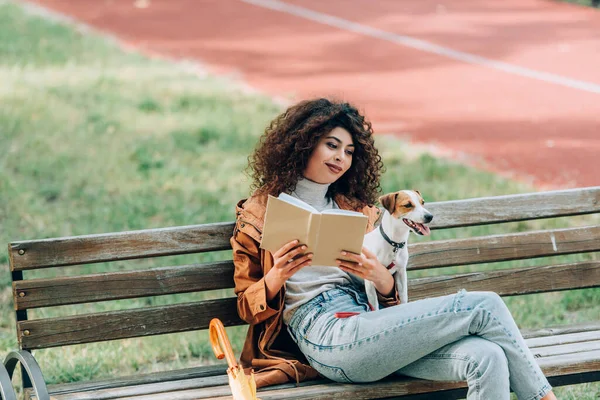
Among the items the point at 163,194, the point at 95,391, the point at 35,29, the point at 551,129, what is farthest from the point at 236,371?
the point at 35,29

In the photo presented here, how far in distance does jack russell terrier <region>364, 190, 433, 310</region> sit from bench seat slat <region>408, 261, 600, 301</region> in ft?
1.85

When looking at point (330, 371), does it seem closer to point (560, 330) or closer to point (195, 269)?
point (195, 269)

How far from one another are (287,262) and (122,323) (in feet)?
2.77

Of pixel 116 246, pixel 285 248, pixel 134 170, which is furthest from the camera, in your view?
pixel 134 170

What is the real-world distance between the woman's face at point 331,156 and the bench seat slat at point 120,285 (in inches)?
22.5

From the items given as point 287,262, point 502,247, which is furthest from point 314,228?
point 502,247

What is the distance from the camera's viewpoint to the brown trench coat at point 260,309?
3.77 meters

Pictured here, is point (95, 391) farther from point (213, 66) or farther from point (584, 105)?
point (213, 66)

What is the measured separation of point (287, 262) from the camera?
11.8ft

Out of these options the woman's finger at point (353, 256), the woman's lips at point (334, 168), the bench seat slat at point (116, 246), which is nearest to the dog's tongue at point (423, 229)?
the woman's finger at point (353, 256)

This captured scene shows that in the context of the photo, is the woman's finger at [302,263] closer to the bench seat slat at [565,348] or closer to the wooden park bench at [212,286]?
the wooden park bench at [212,286]

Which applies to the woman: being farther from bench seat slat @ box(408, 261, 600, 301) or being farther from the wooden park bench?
bench seat slat @ box(408, 261, 600, 301)

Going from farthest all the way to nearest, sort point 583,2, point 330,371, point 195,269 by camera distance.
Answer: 1. point 583,2
2. point 195,269
3. point 330,371

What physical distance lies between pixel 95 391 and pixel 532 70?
926cm
